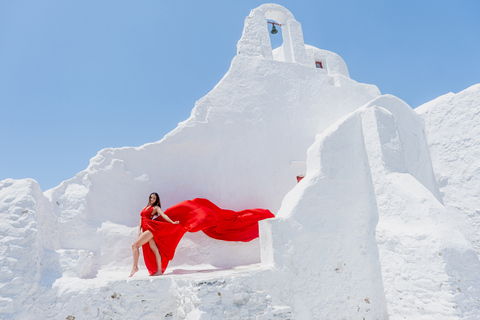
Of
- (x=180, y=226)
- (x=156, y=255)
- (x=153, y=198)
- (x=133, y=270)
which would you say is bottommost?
(x=133, y=270)

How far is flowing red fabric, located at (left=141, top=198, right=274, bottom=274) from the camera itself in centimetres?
491

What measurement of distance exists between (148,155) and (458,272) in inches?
184

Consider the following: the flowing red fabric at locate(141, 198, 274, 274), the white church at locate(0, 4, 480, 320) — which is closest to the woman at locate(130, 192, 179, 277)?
the flowing red fabric at locate(141, 198, 274, 274)

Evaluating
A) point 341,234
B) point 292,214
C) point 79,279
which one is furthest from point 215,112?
point 79,279

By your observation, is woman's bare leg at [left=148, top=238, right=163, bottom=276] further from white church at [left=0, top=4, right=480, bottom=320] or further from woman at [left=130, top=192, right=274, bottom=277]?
white church at [left=0, top=4, right=480, bottom=320]

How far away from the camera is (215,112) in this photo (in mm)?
6332

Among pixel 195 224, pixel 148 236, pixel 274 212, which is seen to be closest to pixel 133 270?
pixel 148 236

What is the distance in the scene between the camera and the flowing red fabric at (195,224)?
491cm

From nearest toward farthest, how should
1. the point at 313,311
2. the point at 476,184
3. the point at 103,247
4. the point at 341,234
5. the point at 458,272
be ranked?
the point at 458,272
the point at 313,311
the point at 341,234
the point at 103,247
the point at 476,184

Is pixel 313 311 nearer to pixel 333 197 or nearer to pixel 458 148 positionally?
pixel 333 197

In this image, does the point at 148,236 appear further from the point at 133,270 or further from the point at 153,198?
the point at 153,198

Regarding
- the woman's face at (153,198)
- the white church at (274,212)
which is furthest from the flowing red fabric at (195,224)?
the white church at (274,212)

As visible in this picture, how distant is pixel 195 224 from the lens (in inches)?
200

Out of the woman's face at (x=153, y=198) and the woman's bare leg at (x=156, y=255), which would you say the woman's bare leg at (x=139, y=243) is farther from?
the woman's face at (x=153, y=198)
